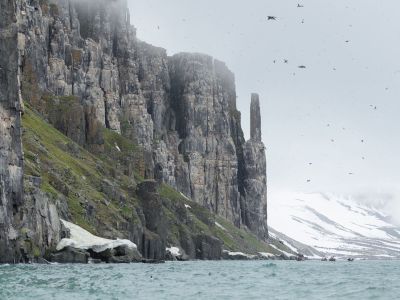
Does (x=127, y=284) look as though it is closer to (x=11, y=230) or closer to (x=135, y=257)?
(x=11, y=230)

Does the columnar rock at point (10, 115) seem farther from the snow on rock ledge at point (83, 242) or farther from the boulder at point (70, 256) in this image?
the snow on rock ledge at point (83, 242)

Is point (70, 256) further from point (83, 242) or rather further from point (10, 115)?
point (10, 115)

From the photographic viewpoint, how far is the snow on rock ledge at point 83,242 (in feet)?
444

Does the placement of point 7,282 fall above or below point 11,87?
below

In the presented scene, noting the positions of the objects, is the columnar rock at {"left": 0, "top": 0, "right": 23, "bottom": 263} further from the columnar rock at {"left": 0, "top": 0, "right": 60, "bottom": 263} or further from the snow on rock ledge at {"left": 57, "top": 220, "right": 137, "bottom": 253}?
the snow on rock ledge at {"left": 57, "top": 220, "right": 137, "bottom": 253}

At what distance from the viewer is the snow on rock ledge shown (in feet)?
444

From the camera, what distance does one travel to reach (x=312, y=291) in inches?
2938

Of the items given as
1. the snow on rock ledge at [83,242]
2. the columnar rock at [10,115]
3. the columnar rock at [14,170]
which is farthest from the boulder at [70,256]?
the columnar rock at [10,115]

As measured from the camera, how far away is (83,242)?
141500 millimetres

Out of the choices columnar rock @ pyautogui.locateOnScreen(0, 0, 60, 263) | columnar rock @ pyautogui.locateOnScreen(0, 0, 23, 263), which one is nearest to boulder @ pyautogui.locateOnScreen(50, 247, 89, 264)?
columnar rock @ pyautogui.locateOnScreen(0, 0, 60, 263)

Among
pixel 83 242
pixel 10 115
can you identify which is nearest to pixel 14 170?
pixel 10 115

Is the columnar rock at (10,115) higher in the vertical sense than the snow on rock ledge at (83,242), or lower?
higher

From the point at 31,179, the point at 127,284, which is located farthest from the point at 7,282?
the point at 31,179

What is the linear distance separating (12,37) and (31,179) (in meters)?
28.1
